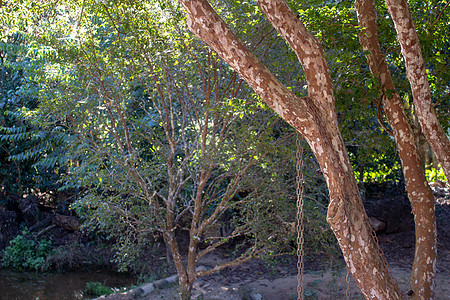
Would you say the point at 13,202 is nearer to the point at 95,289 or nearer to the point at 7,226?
the point at 7,226

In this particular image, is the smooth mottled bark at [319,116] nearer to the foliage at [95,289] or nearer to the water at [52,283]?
the foliage at [95,289]

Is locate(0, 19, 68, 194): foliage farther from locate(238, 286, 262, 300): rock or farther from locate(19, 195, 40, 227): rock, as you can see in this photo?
locate(238, 286, 262, 300): rock

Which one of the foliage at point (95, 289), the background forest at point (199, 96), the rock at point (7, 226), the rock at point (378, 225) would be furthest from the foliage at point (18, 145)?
the rock at point (378, 225)

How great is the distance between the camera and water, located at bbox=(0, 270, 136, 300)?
288 inches

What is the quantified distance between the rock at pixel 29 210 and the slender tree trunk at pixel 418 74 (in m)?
8.39

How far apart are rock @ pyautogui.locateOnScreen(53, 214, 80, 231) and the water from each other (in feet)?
4.08

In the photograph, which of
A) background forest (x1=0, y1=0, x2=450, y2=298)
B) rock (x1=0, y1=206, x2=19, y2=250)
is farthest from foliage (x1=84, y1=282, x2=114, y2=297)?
rock (x1=0, y1=206, x2=19, y2=250)

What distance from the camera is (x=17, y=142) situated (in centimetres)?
946

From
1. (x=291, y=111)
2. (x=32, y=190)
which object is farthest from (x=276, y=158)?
(x=32, y=190)

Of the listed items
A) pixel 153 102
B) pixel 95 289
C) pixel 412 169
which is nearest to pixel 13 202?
pixel 95 289

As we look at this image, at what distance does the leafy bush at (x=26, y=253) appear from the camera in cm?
853

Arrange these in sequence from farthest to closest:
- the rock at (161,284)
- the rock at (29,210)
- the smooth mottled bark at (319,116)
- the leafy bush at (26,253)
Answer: the rock at (29,210), the leafy bush at (26,253), the rock at (161,284), the smooth mottled bark at (319,116)

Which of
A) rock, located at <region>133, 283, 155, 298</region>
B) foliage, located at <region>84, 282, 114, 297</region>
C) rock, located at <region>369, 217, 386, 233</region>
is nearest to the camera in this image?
rock, located at <region>133, 283, 155, 298</region>

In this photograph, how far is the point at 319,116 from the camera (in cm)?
357
